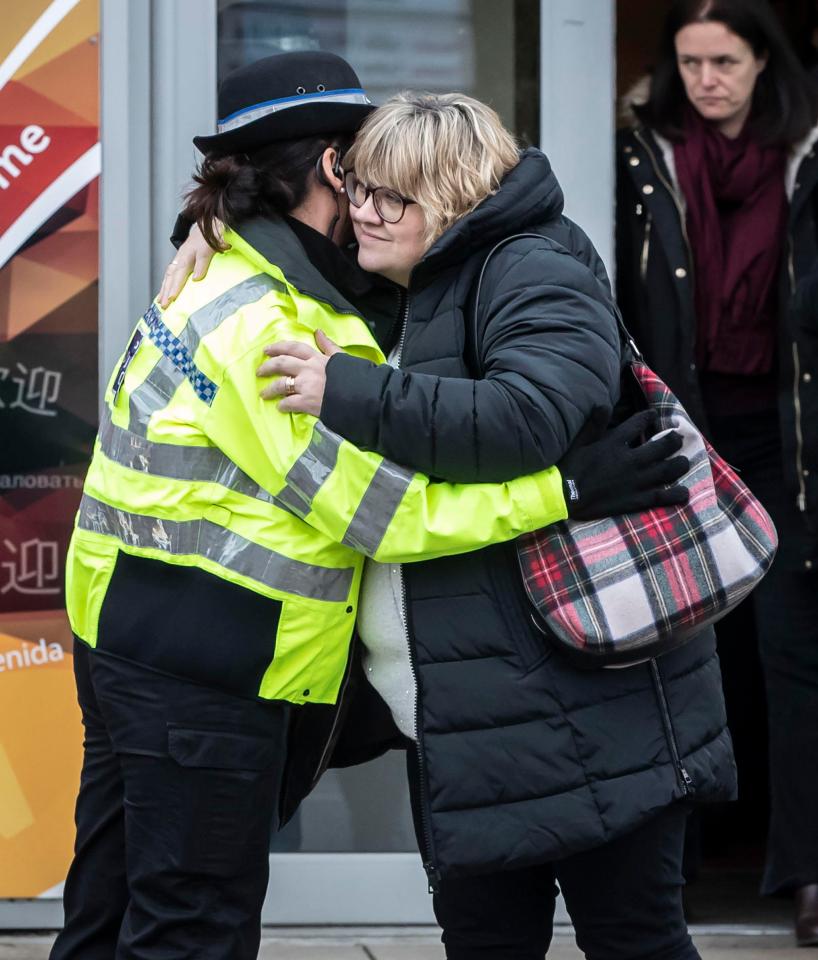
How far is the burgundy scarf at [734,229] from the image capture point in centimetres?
377

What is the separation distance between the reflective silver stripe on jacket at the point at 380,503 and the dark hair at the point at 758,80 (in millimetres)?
1882

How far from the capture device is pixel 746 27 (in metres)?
3.72

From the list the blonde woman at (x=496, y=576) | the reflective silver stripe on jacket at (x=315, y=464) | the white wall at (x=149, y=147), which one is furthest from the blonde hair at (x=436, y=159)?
the white wall at (x=149, y=147)

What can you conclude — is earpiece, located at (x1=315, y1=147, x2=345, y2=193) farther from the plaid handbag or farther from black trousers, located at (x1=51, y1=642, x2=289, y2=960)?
black trousers, located at (x1=51, y1=642, x2=289, y2=960)

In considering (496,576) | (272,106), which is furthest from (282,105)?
(496,576)

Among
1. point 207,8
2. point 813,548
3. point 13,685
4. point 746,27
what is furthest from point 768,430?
point 13,685

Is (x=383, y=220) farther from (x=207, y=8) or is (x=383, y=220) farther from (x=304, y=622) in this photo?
(x=207, y=8)

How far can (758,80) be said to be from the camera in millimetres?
3816

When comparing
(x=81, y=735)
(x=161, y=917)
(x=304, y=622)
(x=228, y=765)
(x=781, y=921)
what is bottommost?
(x=781, y=921)

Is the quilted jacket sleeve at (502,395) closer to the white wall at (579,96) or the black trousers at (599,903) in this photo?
the black trousers at (599,903)

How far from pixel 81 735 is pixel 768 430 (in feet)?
6.01

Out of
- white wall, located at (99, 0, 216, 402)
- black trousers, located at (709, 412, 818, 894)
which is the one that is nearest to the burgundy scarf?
black trousers, located at (709, 412, 818, 894)

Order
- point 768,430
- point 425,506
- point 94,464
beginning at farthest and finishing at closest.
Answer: point 768,430, point 94,464, point 425,506

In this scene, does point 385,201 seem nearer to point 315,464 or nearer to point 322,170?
point 322,170
